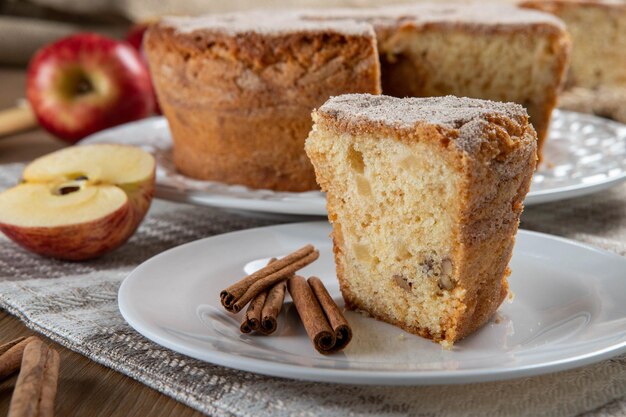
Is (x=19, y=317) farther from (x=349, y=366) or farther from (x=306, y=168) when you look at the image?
(x=306, y=168)

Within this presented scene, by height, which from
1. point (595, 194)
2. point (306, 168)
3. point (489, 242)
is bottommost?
point (595, 194)

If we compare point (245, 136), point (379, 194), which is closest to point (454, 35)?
point (245, 136)

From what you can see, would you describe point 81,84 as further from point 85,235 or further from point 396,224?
point 396,224

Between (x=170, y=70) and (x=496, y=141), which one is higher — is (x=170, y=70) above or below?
below

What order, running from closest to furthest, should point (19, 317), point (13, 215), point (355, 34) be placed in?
point (19, 317) → point (13, 215) → point (355, 34)

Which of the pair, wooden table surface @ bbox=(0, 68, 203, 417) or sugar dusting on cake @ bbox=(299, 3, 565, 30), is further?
sugar dusting on cake @ bbox=(299, 3, 565, 30)

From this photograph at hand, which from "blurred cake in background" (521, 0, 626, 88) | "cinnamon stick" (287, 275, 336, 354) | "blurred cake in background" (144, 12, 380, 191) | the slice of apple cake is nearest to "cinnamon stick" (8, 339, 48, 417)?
"cinnamon stick" (287, 275, 336, 354)

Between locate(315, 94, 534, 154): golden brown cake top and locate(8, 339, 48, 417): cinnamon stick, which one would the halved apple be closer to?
locate(8, 339, 48, 417): cinnamon stick
